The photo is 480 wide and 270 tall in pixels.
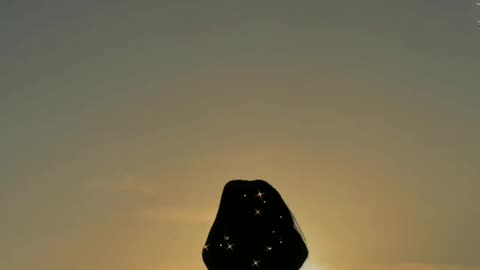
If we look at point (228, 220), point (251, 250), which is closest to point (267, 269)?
point (251, 250)

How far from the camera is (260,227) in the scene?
4730mm

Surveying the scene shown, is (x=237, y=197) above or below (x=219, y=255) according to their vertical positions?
above

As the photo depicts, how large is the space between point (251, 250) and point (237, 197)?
1.65 feet

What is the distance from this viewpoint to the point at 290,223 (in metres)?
4.86

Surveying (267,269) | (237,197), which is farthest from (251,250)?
(237,197)

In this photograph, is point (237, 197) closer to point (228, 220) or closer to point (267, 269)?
point (228, 220)

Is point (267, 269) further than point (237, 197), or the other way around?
point (237, 197)

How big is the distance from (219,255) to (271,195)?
63cm

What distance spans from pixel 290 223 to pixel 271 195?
0.91ft

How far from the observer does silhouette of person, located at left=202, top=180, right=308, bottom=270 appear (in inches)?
184

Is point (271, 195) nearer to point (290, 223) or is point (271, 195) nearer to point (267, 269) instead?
point (290, 223)

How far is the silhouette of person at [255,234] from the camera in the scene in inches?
184

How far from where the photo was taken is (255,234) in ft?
15.4

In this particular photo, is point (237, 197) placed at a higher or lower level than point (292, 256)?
higher
